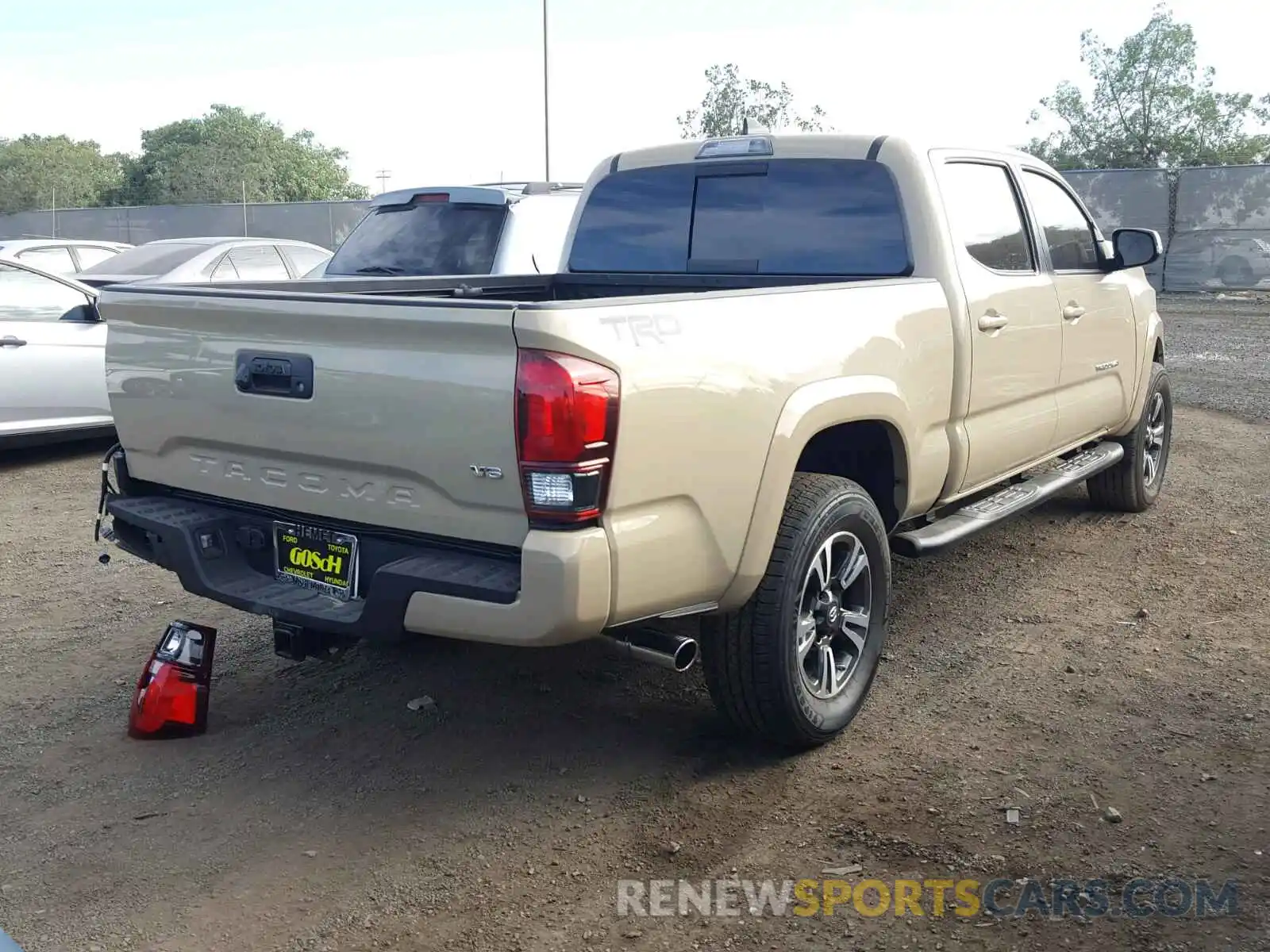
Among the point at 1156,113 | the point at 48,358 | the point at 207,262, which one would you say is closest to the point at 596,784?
the point at 48,358

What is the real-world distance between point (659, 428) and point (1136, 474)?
4558 millimetres

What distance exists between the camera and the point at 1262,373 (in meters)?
12.8

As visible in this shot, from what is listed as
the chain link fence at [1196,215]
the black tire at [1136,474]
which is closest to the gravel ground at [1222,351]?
the chain link fence at [1196,215]

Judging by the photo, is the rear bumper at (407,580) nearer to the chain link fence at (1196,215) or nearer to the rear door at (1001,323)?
the rear door at (1001,323)

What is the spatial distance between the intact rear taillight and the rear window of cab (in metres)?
2.01

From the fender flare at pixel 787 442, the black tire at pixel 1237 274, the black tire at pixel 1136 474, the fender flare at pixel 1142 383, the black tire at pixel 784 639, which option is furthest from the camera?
the black tire at pixel 1237 274

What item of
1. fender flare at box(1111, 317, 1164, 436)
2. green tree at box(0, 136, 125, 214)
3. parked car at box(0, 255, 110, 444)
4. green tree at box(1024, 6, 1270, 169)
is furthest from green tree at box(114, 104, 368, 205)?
fender flare at box(1111, 317, 1164, 436)

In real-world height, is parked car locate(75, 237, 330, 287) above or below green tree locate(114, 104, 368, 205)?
below

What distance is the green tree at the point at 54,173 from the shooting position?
59656 mm

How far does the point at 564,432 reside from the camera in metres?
3.12

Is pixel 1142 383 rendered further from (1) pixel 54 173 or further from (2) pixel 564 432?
(1) pixel 54 173

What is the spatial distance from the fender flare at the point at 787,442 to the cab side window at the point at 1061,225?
2083mm

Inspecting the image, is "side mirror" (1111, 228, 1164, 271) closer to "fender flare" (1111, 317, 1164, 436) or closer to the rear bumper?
"fender flare" (1111, 317, 1164, 436)

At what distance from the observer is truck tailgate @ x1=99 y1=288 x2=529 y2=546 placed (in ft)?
10.6
